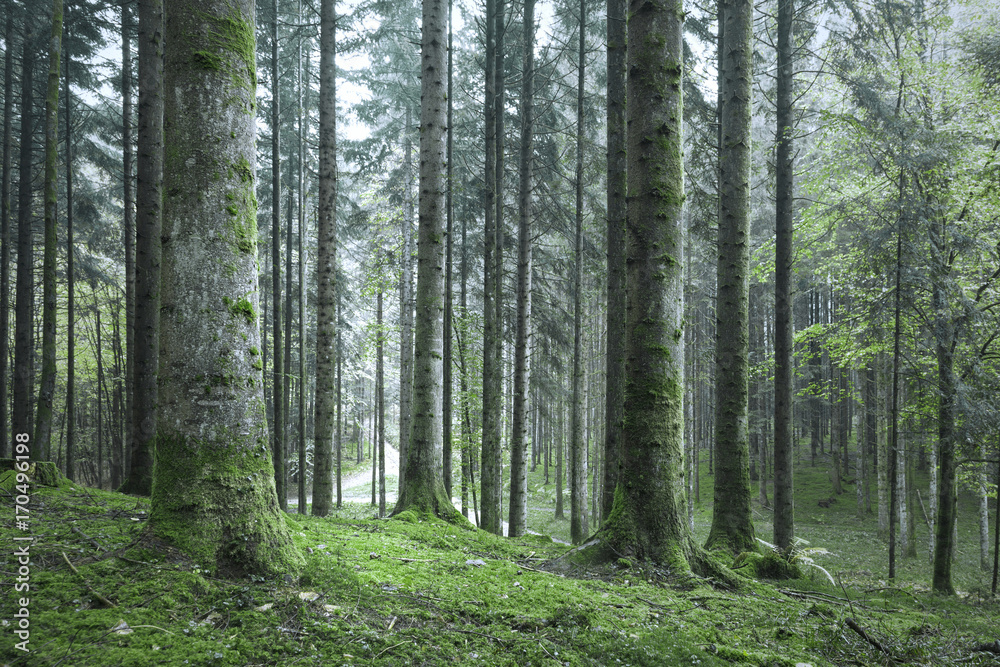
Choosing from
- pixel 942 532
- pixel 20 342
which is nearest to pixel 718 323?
pixel 942 532

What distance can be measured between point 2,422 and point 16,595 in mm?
13646

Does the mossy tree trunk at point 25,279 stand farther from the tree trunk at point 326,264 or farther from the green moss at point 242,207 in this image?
the green moss at point 242,207

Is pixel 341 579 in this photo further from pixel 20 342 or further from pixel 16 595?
pixel 20 342

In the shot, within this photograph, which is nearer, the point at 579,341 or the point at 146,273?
the point at 146,273

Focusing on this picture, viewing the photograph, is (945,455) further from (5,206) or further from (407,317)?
(5,206)

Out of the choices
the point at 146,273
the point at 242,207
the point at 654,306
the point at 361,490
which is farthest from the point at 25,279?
the point at 361,490

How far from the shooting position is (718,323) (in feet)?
24.5

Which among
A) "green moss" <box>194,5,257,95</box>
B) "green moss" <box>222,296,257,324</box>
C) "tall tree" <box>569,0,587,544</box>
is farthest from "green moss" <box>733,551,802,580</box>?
"green moss" <box>194,5,257,95</box>

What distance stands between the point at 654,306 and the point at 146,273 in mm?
6524

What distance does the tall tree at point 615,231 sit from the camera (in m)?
8.77

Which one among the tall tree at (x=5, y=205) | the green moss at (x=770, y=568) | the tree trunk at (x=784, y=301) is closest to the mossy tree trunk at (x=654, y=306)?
the green moss at (x=770, y=568)

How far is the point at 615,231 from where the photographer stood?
9.20m

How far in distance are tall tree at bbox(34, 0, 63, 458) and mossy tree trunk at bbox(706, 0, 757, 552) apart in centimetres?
959

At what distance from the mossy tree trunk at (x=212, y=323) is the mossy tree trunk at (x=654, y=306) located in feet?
9.61
